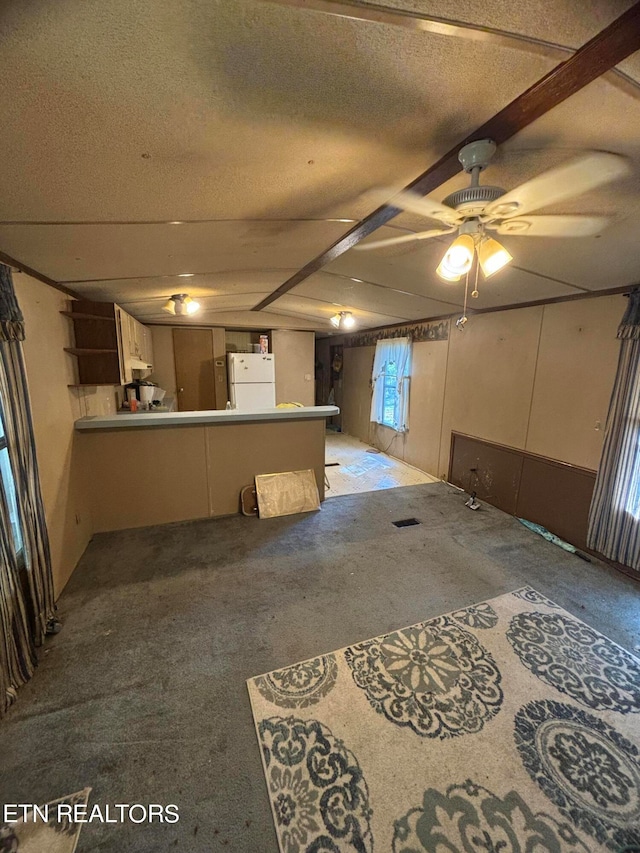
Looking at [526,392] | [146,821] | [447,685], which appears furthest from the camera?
[526,392]

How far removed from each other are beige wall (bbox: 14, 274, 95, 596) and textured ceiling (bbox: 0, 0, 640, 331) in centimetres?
40

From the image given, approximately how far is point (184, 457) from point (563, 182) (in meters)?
3.28

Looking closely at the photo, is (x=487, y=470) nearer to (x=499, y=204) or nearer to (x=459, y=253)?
(x=459, y=253)

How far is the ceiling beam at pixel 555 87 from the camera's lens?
0.77m

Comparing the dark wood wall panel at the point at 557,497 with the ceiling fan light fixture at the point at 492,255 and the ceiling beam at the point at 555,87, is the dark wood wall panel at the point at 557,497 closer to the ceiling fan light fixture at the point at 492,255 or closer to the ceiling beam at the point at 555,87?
the ceiling fan light fixture at the point at 492,255

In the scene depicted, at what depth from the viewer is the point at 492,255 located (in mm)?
1494

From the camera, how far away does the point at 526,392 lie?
3.47 meters

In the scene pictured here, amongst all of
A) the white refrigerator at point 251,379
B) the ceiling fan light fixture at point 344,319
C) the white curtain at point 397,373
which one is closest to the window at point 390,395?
the white curtain at point 397,373

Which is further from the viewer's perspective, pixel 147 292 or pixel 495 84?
pixel 147 292

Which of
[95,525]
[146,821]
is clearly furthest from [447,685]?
[95,525]

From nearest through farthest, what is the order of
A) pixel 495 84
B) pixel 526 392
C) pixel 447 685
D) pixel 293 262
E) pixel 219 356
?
pixel 495 84
pixel 447 685
pixel 293 262
pixel 526 392
pixel 219 356

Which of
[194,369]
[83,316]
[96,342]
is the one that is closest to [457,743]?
[96,342]

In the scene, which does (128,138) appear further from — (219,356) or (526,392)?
(219,356)

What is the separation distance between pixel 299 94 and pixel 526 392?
3401 mm
